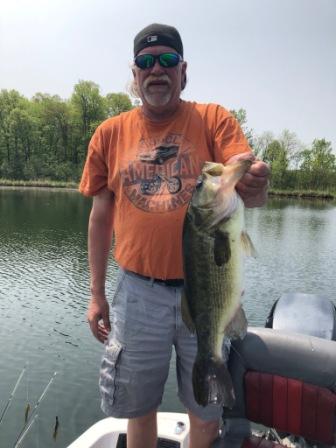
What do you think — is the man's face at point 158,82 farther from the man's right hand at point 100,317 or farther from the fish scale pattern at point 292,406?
the fish scale pattern at point 292,406

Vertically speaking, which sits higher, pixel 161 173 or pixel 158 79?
pixel 158 79

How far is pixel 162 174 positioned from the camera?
2.52 metres

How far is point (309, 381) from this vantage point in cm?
249

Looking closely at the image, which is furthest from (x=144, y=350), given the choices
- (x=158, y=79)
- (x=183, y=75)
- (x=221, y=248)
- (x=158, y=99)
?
(x=183, y=75)

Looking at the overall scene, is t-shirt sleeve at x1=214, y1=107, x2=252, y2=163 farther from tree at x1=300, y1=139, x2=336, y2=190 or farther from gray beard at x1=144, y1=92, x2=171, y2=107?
tree at x1=300, y1=139, x2=336, y2=190

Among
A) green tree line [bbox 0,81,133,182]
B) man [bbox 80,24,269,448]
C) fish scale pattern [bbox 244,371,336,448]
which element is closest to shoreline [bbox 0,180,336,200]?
green tree line [bbox 0,81,133,182]

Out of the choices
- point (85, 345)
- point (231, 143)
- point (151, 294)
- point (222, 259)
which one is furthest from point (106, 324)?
point (85, 345)

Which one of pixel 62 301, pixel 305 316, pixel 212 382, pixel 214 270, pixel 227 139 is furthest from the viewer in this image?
pixel 62 301

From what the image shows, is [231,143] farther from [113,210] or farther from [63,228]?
[63,228]

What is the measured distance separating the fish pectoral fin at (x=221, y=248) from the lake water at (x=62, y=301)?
161cm

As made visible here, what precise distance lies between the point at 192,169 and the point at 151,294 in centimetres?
78

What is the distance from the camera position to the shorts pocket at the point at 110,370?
2.62 meters

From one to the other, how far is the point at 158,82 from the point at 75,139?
6303 centimetres

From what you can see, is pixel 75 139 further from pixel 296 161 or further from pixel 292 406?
pixel 292 406
